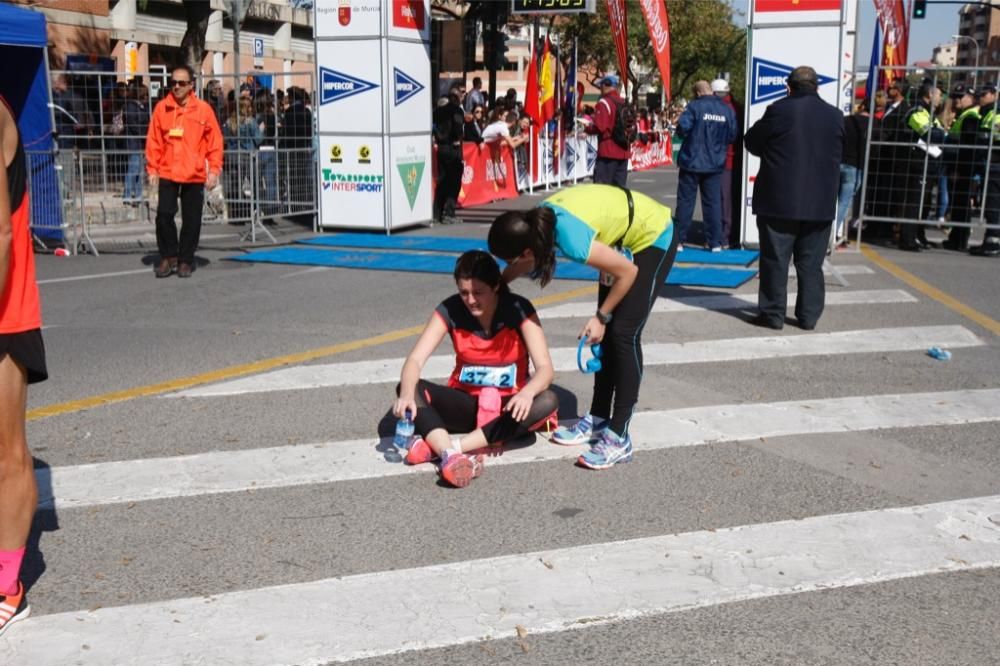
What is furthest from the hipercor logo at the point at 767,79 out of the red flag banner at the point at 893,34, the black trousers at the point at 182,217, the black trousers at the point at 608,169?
the black trousers at the point at 182,217

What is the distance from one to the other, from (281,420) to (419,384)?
1.13 m

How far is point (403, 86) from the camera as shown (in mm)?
14859

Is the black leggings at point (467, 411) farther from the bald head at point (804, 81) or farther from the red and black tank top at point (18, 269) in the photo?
the bald head at point (804, 81)

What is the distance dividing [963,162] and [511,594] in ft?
38.1

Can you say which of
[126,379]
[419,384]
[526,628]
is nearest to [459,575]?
[526,628]

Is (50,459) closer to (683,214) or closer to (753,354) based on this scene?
(753,354)

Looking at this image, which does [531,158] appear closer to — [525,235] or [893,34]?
[893,34]

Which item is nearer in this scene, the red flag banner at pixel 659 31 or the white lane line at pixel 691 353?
the white lane line at pixel 691 353

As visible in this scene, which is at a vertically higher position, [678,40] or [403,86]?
[678,40]

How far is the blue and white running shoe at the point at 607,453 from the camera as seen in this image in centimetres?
548

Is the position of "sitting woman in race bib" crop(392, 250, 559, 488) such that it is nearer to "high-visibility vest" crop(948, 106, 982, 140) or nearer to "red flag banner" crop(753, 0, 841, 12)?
"red flag banner" crop(753, 0, 841, 12)

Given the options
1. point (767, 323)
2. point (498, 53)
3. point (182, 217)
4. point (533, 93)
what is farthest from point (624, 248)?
point (498, 53)

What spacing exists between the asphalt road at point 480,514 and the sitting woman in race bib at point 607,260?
251 millimetres

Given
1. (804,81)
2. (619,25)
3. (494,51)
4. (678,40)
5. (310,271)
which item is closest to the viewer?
(804,81)
